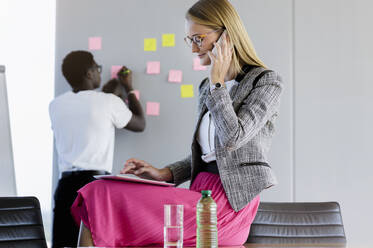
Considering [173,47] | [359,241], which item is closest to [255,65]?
[173,47]

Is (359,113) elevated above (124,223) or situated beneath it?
elevated above

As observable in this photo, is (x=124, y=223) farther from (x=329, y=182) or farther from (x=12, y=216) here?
(x=329, y=182)

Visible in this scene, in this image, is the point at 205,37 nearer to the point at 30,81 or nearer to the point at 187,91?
the point at 187,91

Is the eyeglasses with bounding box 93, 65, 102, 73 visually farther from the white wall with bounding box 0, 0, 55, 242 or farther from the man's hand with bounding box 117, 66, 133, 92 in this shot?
the white wall with bounding box 0, 0, 55, 242

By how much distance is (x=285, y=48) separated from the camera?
3.10m

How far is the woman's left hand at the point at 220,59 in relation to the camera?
1.81 metres

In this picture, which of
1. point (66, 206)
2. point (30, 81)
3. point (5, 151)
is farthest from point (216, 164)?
point (30, 81)

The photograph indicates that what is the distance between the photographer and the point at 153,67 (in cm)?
313

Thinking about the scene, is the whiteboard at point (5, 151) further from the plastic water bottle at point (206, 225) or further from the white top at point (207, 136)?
the plastic water bottle at point (206, 225)

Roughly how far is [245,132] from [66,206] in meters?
1.47

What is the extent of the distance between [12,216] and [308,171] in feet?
6.13

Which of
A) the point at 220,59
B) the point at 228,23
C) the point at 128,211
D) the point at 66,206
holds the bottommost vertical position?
the point at 66,206

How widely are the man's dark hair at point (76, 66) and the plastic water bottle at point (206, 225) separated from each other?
6.34 ft

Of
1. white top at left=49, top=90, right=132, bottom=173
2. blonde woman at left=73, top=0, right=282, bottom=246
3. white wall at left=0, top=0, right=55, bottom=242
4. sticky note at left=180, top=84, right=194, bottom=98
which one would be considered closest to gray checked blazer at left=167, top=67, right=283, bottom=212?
blonde woman at left=73, top=0, right=282, bottom=246
